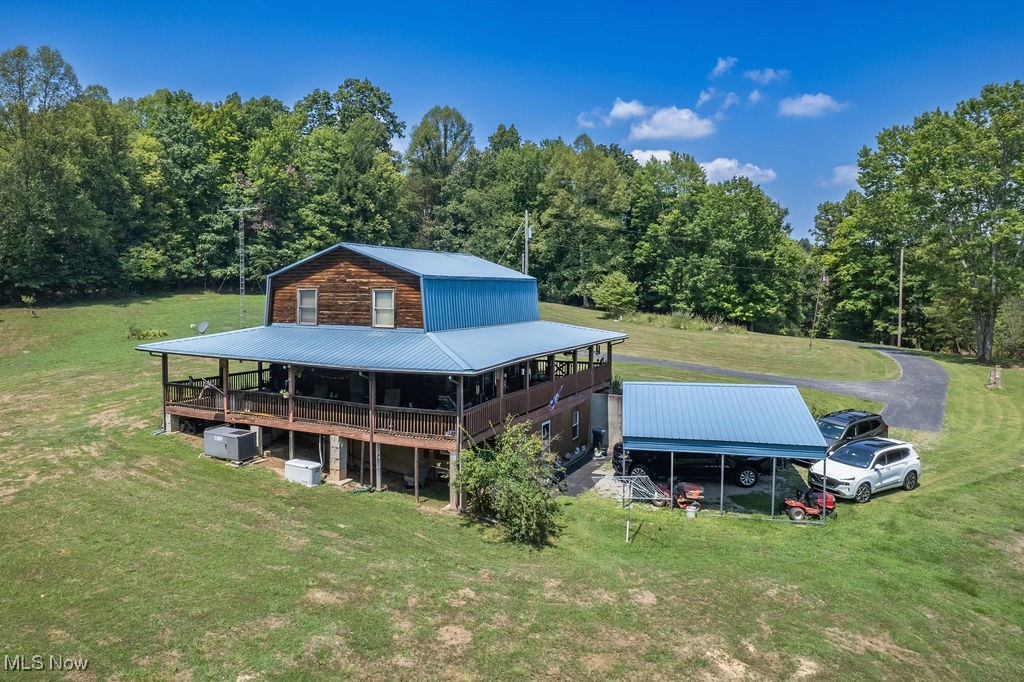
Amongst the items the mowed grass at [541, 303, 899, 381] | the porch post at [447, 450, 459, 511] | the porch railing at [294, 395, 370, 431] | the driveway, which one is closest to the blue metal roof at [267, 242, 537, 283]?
the porch railing at [294, 395, 370, 431]

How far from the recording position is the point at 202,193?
5772 centimetres

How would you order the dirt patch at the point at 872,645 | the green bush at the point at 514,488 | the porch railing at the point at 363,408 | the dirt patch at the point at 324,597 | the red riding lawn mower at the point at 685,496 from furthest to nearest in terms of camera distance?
the red riding lawn mower at the point at 685,496 → the porch railing at the point at 363,408 → the green bush at the point at 514,488 → the dirt patch at the point at 324,597 → the dirt patch at the point at 872,645

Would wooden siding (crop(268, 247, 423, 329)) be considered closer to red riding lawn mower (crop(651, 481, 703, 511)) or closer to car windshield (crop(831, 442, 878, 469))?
red riding lawn mower (crop(651, 481, 703, 511))

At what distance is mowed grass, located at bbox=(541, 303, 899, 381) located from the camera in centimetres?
3728

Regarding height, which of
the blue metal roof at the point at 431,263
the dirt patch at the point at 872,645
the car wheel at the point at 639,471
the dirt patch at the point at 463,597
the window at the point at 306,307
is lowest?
the dirt patch at the point at 872,645

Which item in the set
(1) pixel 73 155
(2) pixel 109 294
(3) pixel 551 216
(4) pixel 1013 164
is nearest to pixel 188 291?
(2) pixel 109 294

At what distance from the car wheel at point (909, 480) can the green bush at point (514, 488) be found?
486 inches

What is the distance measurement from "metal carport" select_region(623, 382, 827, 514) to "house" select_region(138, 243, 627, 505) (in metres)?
4.05

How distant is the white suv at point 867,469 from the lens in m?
19.0

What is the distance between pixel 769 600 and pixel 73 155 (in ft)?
180

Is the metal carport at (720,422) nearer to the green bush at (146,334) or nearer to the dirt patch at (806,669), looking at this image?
the dirt patch at (806,669)

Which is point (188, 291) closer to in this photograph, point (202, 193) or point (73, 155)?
point (202, 193)

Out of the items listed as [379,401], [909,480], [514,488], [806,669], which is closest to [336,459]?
[379,401]

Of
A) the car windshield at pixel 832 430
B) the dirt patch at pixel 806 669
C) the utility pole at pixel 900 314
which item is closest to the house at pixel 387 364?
the car windshield at pixel 832 430
